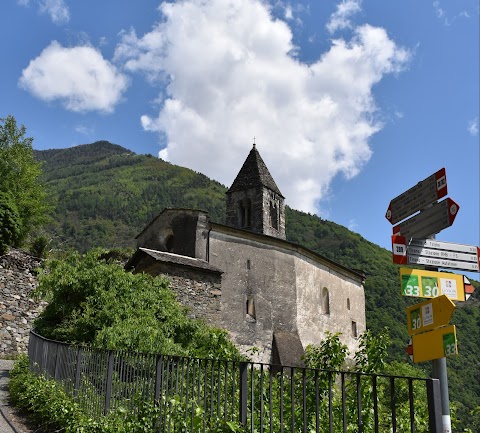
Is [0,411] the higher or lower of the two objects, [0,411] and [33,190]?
the lower

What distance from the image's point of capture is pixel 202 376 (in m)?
5.07

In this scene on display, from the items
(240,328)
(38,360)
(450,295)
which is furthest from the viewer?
(240,328)

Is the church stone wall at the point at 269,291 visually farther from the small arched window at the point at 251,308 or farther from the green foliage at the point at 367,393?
the green foliage at the point at 367,393

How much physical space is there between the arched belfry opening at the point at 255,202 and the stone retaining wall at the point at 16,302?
39.6ft

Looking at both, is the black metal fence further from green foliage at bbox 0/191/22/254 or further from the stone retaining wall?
green foliage at bbox 0/191/22/254

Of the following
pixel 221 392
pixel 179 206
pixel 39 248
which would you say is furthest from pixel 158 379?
pixel 179 206

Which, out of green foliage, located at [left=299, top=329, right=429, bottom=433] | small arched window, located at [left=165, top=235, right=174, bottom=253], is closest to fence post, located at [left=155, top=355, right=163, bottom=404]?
green foliage, located at [left=299, top=329, right=429, bottom=433]

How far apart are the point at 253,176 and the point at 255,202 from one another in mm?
1753

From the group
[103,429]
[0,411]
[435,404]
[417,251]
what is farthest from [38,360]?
[435,404]

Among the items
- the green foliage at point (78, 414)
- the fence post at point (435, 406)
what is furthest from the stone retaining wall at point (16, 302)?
the fence post at point (435, 406)

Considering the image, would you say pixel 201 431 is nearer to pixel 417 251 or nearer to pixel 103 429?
pixel 103 429

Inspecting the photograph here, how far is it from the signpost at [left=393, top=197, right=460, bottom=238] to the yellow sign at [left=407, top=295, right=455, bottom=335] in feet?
2.73

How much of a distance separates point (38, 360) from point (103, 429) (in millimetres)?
4917

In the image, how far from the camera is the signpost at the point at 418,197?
15.6ft
